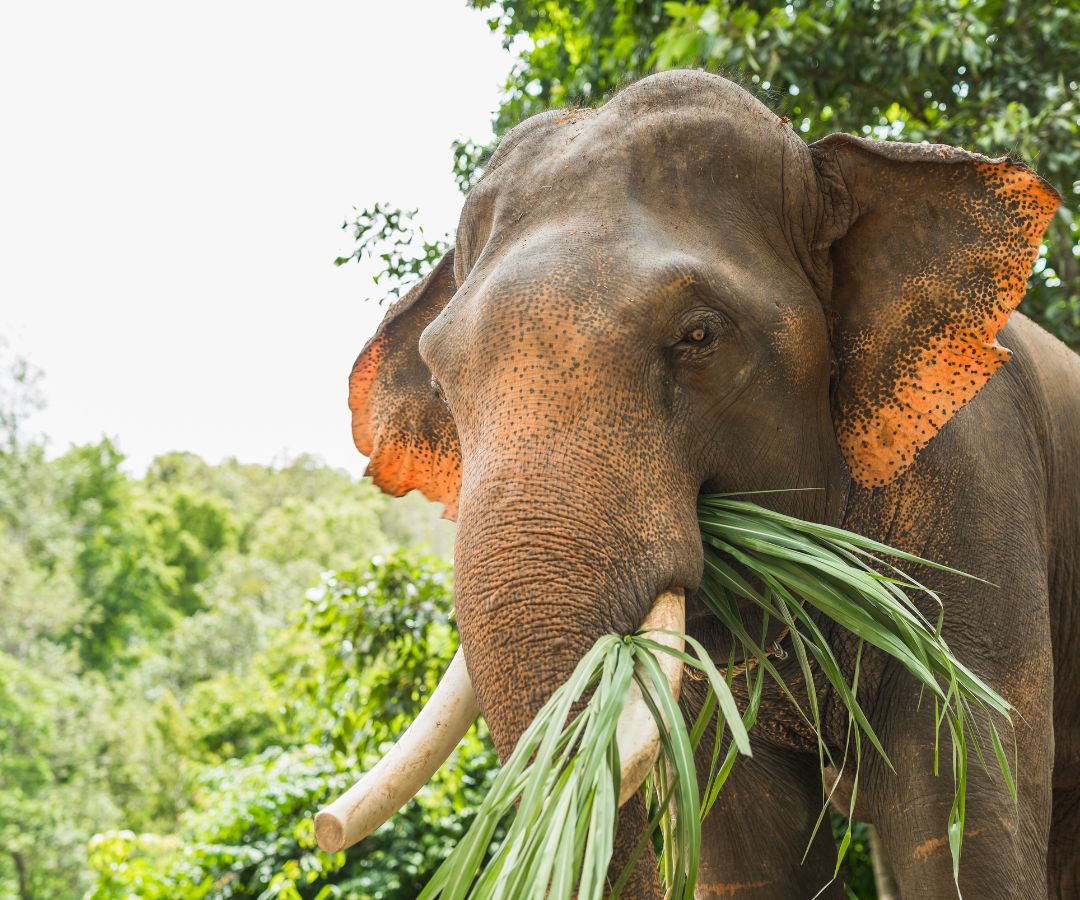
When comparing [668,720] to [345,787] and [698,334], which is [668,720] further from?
[345,787]

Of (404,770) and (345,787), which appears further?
(345,787)

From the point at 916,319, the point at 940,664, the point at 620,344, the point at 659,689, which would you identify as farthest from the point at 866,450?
the point at 659,689

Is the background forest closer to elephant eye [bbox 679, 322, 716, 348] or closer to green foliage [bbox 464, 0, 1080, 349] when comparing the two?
green foliage [bbox 464, 0, 1080, 349]

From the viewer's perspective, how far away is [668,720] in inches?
61.1

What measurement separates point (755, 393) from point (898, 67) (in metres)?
3.40

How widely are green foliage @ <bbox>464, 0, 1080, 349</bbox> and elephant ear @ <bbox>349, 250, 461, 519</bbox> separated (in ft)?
5.66

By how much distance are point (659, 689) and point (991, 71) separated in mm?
4354

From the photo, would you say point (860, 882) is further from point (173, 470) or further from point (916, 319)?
point (173, 470)

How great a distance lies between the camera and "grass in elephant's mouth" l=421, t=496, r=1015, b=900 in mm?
1432

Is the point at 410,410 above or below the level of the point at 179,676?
below

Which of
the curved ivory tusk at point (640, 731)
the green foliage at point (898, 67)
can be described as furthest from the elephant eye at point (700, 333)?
the green foliage at point (898, 67)

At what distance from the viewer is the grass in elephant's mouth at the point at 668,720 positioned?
4.70ft

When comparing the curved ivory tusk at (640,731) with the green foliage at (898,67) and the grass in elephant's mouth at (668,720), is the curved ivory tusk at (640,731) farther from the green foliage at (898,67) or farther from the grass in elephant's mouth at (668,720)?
the green foliage at (898,67)

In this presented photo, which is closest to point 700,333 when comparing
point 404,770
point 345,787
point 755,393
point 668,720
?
point 755,393
